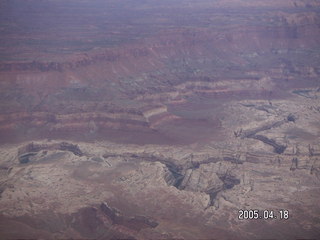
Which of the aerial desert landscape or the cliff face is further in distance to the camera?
the cliff face

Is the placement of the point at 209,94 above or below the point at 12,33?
below

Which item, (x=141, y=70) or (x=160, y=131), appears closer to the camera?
(x=160, y=131)

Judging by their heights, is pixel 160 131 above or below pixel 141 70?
below

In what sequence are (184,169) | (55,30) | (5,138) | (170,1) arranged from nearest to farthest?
(184,169), (5,138), (55,30), (170,1)

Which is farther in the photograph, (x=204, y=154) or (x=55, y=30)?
(x=55, y=30)

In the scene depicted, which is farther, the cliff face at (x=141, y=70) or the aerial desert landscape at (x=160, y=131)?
the cliff face at (x=141, y=70)

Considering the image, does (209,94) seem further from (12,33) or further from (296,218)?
(12,33)

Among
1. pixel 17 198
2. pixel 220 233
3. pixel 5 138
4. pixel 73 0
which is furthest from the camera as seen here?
pixel 73 0

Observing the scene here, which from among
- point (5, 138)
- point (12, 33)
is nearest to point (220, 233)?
point (5, 138)
